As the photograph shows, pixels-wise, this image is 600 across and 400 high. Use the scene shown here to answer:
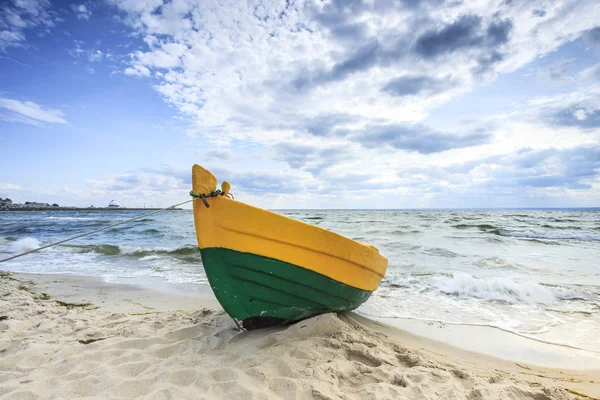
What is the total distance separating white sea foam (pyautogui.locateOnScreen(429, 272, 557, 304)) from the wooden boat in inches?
146

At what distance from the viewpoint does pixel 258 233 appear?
9.50 feet

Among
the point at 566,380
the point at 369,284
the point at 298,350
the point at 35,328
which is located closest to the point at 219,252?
the point at 298,350

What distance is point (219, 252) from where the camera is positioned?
2896 millimetres

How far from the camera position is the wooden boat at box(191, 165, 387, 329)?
2.85 m

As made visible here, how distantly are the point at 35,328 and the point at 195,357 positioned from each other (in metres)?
2.13

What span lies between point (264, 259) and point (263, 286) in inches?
11.6

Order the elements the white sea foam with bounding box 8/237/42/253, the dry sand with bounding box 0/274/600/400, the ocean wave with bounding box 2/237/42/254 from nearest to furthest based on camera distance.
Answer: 1. the dry sand with bounding box 0/274/600/400
2. the ocean wave with bounding box 2/237/42/254
3. the white sea foam with bounding box 8/237/42/253

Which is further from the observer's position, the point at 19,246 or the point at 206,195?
the point at 19,246

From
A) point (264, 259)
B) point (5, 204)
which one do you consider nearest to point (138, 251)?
point (264, 259)

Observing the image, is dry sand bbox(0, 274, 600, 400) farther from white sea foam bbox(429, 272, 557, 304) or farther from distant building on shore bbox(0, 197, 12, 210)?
distant building on shore bbox(0, 197, 12, 210)

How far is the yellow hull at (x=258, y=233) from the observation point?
112 inches

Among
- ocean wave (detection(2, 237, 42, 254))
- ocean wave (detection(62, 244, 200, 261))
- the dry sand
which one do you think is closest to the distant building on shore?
ocean wave (detection(2, 237, 42, 254))

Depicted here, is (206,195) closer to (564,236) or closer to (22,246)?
(22,246)

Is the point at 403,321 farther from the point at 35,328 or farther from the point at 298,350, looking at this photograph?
the point at 35,328
